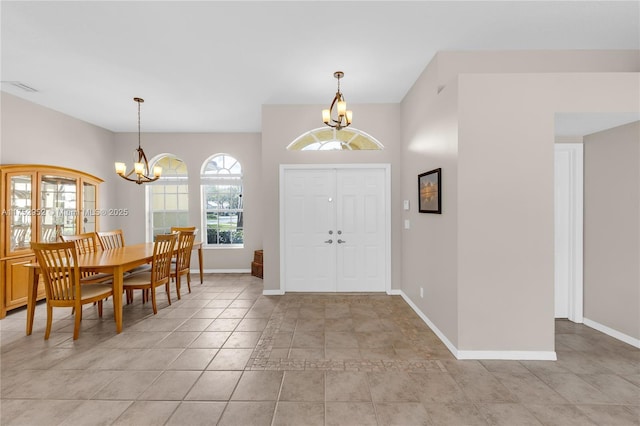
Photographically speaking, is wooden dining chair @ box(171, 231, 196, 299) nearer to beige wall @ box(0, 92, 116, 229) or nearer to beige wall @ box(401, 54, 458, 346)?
beige wall @ box(0, 92, 116, 229)

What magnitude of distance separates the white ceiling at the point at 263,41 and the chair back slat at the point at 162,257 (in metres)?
2.03

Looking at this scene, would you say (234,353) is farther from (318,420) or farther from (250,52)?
(250,52)

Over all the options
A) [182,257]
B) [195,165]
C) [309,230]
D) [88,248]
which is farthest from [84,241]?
[309,230]

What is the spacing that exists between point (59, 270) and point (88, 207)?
2.58 metres

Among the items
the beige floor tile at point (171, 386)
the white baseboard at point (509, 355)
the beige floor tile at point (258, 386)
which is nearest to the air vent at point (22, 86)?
the beige floor tile at point (171, 386)

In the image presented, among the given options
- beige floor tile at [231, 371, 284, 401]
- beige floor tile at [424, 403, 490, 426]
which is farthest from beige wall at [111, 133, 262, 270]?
beige floor tile at [424, 403, 490, 426]

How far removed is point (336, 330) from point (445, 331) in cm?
111

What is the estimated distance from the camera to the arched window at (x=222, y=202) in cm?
603

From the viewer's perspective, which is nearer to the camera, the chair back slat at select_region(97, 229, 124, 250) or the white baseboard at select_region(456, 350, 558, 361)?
the white baseboard at select_region(456, 350, 558, 361)

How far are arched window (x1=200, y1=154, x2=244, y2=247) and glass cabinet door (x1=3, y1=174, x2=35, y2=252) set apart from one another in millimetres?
2614

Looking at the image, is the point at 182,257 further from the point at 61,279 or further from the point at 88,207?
the point at 88,207

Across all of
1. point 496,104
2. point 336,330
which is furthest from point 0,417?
point 496,104

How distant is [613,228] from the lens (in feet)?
9.71

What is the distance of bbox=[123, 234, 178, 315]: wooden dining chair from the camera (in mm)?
3521
